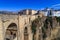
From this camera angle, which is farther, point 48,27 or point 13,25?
point 48,27

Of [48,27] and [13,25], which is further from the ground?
[13,25]

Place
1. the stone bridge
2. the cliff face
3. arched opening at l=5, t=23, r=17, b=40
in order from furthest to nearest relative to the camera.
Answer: the cliff face < arched opening at l=5, t=23, r=17, b=40 < the stone bridge

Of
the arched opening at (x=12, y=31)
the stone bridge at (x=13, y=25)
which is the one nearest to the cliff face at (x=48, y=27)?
the stone bridge at (x=13, y=25)

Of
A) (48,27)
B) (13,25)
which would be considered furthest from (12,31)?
(48,27)

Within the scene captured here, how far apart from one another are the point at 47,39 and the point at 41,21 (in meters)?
1.64

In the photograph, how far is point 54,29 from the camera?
1447cm

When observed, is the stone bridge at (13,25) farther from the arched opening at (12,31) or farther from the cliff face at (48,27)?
the cliff face at (48,27)

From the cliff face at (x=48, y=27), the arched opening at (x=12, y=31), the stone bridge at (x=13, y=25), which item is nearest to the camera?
the stone bridge at (x=13, y=25)

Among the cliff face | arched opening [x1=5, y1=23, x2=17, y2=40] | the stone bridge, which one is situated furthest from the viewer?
the cliff face

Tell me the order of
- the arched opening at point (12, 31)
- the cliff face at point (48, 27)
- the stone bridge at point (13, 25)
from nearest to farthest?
1. the stone bridge at point (13, 25)
2. the arched opening at point (12, 31)
3. the cliff face at point (48, 27)

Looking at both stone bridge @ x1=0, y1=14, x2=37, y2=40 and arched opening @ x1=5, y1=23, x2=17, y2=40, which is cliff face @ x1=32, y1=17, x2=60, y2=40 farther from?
arched opening @ x1=5, y1=23, x2=17, y2=40

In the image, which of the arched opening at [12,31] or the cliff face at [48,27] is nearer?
the arched opening at [12,31]

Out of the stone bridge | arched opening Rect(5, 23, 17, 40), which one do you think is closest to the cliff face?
the stone bridge

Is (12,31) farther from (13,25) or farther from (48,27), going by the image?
(48,27)
